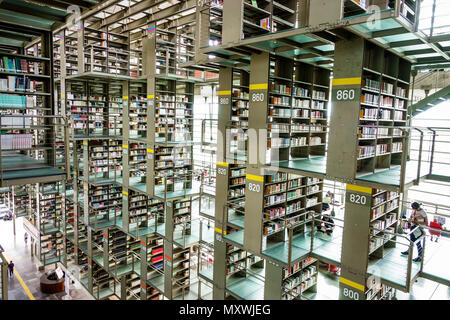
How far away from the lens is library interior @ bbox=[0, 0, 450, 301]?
13.9ft

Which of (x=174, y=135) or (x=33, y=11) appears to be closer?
(x=33, y=11)

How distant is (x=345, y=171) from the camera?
4.29 metres

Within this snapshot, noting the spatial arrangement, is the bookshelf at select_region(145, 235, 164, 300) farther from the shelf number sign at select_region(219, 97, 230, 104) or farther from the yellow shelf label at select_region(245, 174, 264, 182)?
the shelf number sign at select_region(219, 97, 230, 104)

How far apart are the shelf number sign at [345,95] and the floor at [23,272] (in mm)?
9973

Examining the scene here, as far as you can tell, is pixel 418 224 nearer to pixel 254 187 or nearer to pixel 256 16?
pixel 254 187

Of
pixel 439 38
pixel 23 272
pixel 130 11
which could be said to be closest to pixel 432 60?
pixel 439 38

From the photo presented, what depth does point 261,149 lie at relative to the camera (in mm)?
5133

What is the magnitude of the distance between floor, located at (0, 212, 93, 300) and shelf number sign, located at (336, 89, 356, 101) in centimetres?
997

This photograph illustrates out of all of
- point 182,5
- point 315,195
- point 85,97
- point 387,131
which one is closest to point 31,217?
point 85,97

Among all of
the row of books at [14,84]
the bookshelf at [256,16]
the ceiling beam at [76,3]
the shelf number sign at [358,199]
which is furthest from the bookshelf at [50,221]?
the shelf number sign at [358,199]

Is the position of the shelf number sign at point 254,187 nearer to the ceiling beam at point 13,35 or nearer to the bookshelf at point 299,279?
the bookshelf at point 299,279

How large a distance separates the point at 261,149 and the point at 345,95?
5.34 feet

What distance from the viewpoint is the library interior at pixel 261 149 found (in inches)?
166

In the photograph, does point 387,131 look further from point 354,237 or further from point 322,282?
point 322,282
